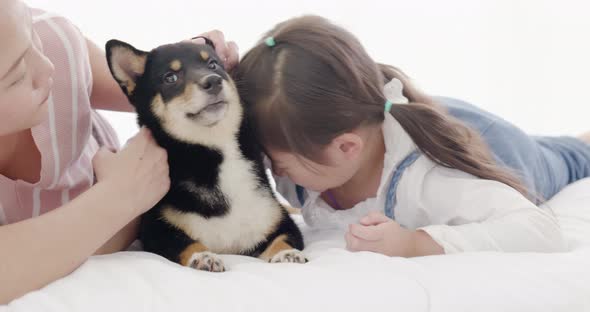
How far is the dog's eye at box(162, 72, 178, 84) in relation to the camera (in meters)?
1.10

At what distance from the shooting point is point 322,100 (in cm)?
121

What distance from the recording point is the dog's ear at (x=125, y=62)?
43.8 inches

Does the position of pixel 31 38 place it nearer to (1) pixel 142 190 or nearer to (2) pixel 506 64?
(1) pixel 142 190

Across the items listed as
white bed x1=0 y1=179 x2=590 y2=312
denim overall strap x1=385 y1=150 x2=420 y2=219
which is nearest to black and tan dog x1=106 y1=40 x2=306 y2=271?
white bed x1=0 y1=179 x2=590 y2=312

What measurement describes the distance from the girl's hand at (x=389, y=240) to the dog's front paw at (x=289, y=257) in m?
0.09

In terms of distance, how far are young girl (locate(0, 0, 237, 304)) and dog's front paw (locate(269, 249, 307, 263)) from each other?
215 millimetres

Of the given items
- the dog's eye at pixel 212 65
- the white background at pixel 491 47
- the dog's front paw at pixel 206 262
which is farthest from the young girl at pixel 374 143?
the white background at pixel 491 47

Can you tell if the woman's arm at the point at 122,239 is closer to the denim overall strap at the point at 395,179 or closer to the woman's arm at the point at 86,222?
the woman's arm at the point at 86,222

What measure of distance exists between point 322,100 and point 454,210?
1.00 feet

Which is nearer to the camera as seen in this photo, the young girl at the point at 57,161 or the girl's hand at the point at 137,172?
the young girl at the point at 57,161

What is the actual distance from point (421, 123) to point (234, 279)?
0.52 metres

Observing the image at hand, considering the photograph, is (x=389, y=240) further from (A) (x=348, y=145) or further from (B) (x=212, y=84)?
Answer: (B) (x=212, y=84)

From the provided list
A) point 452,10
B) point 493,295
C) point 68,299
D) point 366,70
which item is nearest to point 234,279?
point 68,299

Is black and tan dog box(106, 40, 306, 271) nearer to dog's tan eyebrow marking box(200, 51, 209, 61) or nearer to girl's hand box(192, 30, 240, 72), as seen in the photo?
dog's tan eyebrow marking box(200, 51, 209, 61)
